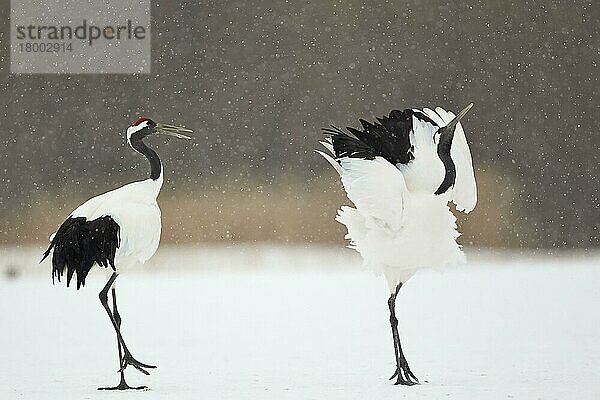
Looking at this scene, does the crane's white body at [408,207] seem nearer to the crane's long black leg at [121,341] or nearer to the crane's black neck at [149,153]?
the crane's black neck at [149,153]

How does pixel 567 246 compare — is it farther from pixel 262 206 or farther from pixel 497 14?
pixel 262 206

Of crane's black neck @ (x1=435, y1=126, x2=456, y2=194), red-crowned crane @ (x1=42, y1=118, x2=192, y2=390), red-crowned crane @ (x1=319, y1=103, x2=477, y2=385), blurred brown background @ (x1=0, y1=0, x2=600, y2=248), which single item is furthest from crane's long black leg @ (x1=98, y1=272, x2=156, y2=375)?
crane's black neck @ (x1=435, y1=126, x2=456, y2=194)

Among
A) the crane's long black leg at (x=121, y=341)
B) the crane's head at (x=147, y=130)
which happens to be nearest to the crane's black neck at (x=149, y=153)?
the crane's head at (x=147, y=130)

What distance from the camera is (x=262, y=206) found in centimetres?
272

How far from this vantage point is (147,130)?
2.70 meters

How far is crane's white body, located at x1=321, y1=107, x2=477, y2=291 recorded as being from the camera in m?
2.52

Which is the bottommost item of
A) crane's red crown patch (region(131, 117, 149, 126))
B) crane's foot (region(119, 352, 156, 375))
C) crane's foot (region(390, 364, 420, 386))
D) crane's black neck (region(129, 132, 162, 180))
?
crane's foot (region(390, 364, 420, 386))

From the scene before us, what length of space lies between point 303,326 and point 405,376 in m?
0.30

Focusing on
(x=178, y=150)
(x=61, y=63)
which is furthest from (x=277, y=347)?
(x=61, y=63)

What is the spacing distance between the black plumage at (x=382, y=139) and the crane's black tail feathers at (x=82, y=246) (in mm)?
623

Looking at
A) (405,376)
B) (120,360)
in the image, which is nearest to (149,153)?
(120,360)

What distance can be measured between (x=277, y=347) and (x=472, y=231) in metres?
0.60

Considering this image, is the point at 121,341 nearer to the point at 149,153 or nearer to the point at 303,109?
the point at 149,153

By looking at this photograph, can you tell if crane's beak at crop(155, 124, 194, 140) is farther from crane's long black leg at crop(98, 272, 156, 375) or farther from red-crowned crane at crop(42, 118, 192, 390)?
crane's long black leg at crop(98, 272, 156, 375)
